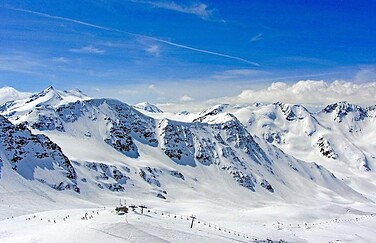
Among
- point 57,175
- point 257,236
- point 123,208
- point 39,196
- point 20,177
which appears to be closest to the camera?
point 123,208

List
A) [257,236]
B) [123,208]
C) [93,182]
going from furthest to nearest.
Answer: [93,182] < [257,236] < [123,208]

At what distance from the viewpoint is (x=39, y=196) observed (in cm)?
12031

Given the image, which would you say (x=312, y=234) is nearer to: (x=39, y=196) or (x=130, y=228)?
(x=130, y=228)

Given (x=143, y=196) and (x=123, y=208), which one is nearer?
(x=123, y=208)

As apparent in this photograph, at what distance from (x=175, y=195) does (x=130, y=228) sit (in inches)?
5659

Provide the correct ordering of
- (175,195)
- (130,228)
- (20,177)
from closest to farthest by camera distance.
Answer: (130,228) < (20,177) < (175,195)

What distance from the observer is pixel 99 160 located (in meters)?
190

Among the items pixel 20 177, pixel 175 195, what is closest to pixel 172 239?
pixel 20 177

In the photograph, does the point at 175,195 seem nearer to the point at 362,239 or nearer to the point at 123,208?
the point at 362,239

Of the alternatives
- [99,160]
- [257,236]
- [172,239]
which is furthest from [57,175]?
[172,239]

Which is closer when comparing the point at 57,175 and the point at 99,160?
the point at 57,175

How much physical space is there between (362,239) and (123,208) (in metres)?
58.0

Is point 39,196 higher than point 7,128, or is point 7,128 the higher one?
point 7,128

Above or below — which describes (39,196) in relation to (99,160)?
below
